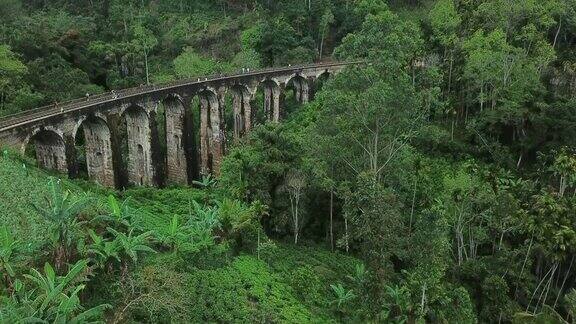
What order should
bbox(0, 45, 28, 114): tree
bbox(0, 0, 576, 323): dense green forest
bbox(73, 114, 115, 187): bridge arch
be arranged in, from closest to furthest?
bbox(0, 0, 576, 323): dense green forest → bbox(73, 114, 115, 187): bridge arch → bbox(0, 45, 28, 114): tree

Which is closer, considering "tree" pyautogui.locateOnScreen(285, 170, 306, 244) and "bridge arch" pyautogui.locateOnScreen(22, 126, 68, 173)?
"tree" pyautogui.locateOnScreen(285, 170, 306, 244)

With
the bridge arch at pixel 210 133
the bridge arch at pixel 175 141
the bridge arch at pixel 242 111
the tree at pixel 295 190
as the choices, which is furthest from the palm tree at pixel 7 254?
the bridge arch at pixel 242 111

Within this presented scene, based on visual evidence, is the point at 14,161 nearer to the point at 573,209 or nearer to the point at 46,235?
the point at 46,235

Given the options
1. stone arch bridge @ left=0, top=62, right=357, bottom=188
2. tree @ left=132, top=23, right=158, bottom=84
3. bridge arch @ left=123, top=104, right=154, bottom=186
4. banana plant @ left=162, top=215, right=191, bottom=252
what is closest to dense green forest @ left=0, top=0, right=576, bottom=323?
banana plant @ left=162, top=215, right=191, bottom=252

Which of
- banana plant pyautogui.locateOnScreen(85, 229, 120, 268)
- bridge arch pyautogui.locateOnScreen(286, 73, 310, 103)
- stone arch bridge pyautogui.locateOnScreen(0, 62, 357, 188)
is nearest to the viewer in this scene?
banana plant pyautogui.locateOnScreen(85, 229, 120, 268)

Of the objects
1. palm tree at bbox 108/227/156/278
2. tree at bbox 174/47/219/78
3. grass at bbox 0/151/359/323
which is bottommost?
grass at bbox 0/151/359/323

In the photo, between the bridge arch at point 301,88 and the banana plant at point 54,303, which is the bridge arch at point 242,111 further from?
the banana plant at point 54,303

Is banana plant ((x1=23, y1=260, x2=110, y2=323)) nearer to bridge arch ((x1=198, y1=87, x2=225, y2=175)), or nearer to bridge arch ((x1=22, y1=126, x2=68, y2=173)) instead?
bridge arch ((x1=22, y1=126, x2=68, y2=173))

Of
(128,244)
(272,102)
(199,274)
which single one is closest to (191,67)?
(272,102)
